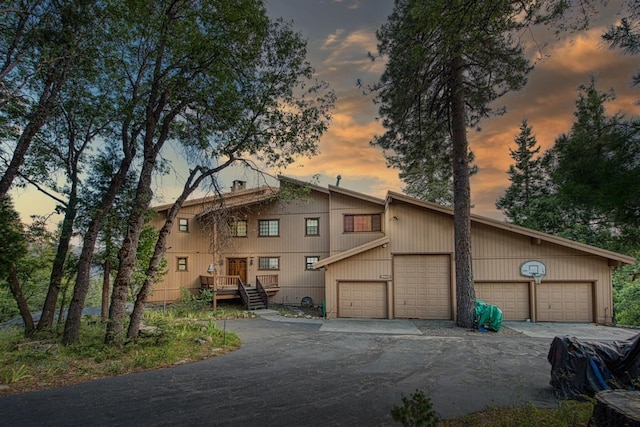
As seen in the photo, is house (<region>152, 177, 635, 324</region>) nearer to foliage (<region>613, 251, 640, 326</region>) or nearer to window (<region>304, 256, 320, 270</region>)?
window (<region>304, 256, 320, 270</region>)

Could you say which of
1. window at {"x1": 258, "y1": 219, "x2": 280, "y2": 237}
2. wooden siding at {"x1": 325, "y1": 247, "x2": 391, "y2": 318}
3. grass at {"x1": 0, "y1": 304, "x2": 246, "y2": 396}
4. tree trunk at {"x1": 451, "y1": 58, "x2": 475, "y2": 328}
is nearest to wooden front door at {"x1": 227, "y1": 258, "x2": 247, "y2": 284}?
window at {"x1": 258, "y1": 219, "x2": 280, "y2": 237}

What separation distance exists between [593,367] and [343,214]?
13.3 metres

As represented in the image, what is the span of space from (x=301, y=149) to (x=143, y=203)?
5.09 metres

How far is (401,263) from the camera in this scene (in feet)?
48.8

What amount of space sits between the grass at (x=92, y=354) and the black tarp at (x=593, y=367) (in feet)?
24.7

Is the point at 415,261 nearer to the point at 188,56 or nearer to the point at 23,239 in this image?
the point at 188,56

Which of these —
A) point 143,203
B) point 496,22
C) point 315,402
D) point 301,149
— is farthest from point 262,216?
point 496,22

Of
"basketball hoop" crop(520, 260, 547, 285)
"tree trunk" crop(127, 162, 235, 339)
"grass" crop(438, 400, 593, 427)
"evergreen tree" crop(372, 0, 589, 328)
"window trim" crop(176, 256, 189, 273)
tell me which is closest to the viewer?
"grass" crop(438, 400, 593, 427)

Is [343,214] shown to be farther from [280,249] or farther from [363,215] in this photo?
[280,249]

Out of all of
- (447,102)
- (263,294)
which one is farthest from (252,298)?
(447,102)

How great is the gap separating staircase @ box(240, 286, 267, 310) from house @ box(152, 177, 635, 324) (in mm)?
638

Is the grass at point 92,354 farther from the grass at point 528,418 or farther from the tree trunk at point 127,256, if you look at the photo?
the grass at point 528,418

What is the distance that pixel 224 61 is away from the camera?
9.62 meters

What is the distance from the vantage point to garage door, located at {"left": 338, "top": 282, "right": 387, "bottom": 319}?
48.6 feet
